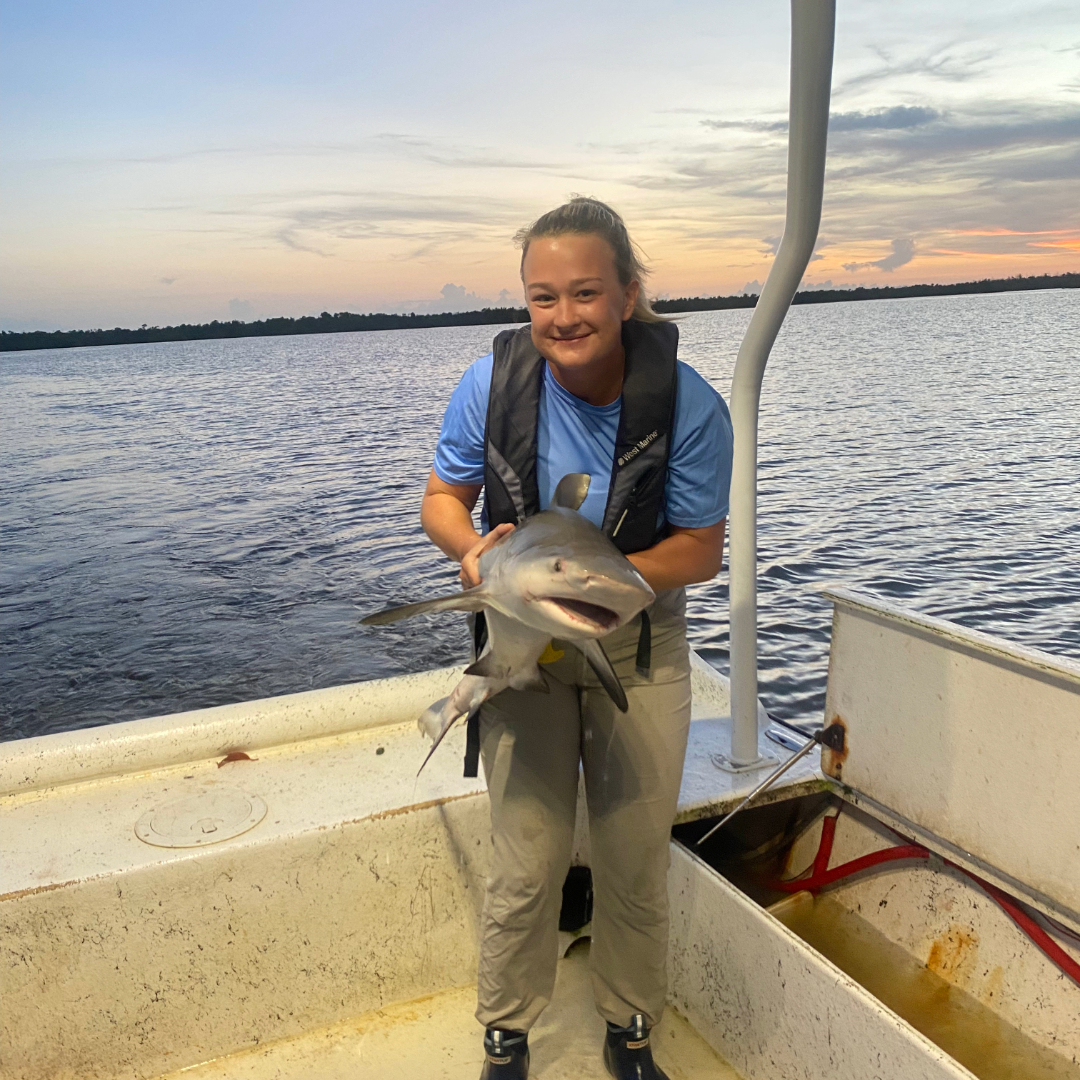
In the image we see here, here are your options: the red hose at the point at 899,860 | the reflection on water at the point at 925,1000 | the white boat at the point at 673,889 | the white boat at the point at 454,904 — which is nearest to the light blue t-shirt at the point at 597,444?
the white boat at the point at 673,889

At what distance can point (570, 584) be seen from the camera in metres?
1.75

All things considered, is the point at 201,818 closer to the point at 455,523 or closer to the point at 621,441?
the point at 455,523

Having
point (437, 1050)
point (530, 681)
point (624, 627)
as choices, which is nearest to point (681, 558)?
point (624, 627)

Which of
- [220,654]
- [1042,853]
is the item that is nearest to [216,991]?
[1042,853]

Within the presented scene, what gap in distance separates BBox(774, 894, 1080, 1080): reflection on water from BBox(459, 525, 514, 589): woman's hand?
193 cm

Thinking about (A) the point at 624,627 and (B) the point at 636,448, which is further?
(A) the point at 624,627

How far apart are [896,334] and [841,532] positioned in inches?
2535

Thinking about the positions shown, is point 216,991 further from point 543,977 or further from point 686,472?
point 686,472

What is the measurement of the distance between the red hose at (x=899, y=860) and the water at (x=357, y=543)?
1.97 metres

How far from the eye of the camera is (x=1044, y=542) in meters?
12.9

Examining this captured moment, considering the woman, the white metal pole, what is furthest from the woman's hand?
the white metal pole

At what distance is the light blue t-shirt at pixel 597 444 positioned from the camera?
96.0 inches

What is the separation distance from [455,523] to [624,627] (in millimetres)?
534

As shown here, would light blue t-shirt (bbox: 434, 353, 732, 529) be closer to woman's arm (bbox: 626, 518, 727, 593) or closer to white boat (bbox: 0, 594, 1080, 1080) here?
woman's arm (bbox: 626, 518, 727, 593)
